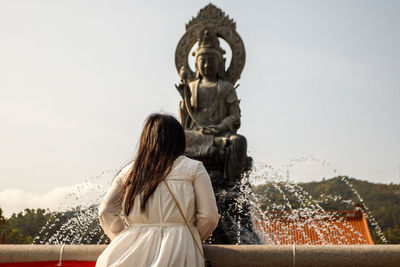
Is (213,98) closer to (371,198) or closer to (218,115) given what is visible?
(218,115)

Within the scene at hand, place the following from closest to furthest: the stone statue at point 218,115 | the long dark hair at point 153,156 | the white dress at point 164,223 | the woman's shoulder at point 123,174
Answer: the white dress at point 164,223 < the long dark hair at point 153,156 < the woman's shoulder at point 123,174 < the stone statue at point 218,115

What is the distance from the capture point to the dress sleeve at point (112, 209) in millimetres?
2145

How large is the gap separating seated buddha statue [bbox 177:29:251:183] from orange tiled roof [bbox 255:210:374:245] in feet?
13.5

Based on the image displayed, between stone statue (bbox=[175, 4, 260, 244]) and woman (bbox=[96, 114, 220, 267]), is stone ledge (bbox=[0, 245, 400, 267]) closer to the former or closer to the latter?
woman (bbox=[96, 114, 220, 267])

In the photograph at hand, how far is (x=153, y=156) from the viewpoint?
212cm

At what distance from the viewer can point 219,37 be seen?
773cm

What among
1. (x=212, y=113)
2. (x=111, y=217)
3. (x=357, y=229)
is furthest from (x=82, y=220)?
(x=357, y=229)

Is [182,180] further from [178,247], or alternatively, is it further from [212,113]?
[212,113]

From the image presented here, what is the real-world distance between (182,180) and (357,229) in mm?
11528

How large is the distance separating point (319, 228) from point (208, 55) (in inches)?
253

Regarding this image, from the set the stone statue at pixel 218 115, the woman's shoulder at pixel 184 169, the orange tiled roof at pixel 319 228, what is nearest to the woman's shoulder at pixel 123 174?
the woman's shoulder at pixel 184 169

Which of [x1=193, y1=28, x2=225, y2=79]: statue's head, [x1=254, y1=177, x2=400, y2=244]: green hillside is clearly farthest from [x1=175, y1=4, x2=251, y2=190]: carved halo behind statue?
[x1=254, y1=177, x2=400, y2=244]: green hillside

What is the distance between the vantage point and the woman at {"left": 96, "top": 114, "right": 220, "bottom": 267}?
6.34 ft

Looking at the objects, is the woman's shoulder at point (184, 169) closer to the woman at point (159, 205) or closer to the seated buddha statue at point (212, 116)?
the woman at point (159, 205)
